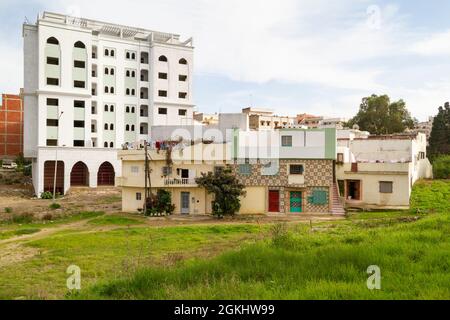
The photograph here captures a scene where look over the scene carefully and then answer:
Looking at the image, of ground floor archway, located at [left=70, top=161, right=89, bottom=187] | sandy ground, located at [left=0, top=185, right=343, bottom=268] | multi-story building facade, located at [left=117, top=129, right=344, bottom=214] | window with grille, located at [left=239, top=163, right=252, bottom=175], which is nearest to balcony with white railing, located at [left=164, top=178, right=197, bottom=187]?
multi-story building facade, located at [left=117, top=129, right=344, bottom=214]

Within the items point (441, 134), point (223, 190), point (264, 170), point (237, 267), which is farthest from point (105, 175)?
point (441, 134)

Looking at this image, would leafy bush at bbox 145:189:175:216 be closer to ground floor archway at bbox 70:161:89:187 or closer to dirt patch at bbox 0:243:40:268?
dirt patch at bbox 0:243:40:268

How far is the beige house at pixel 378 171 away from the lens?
3025cm

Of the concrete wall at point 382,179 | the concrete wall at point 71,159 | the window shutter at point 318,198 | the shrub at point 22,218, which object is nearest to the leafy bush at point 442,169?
the concrete wall at point 382,179

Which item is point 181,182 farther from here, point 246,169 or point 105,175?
point 105,175

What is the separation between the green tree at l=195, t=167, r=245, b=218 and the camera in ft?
95.6

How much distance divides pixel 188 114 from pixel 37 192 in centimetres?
2248

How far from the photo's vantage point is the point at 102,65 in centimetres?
5384

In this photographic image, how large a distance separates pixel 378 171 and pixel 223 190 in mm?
11973

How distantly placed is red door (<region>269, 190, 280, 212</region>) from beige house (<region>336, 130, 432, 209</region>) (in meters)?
5.71

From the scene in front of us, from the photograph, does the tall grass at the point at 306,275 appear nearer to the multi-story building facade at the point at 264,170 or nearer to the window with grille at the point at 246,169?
the multi-story building facade at the point at 264,170

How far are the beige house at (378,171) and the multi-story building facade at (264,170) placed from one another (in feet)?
7.84

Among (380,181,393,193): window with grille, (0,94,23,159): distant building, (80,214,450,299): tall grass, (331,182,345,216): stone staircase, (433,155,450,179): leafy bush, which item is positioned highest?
(0,94,23,159): distant building

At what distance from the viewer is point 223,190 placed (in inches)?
1150
